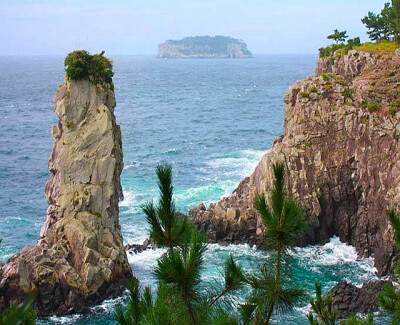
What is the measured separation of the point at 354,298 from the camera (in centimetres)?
4806

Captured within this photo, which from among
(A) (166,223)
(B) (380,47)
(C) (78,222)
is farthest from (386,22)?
(A) (166,223)

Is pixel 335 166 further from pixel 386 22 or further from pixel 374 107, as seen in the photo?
pixel 386 22

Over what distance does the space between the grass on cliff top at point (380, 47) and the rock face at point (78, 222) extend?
36.2 meters

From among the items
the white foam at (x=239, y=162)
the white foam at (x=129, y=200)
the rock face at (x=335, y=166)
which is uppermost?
the rock face at (x=335, y=166)

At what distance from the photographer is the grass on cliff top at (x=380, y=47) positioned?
74.7 m

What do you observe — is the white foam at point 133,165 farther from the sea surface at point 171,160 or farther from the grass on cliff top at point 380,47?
the grass on cliff top at point 380,47

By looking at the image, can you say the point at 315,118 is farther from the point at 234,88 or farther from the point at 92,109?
the point at 234,88

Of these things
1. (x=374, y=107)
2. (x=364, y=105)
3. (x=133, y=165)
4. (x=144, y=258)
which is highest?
(x=364, y=105)

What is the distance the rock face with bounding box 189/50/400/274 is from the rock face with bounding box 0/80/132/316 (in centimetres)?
1235

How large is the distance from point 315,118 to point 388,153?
9269mm

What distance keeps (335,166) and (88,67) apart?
27.5 meters

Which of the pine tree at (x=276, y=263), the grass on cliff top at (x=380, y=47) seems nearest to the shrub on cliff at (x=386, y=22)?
the grass on cliff top at (x=380, y=47)

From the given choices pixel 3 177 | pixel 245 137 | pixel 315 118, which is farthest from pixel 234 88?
pixel 315 118

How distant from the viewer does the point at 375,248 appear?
57531 millimetres
